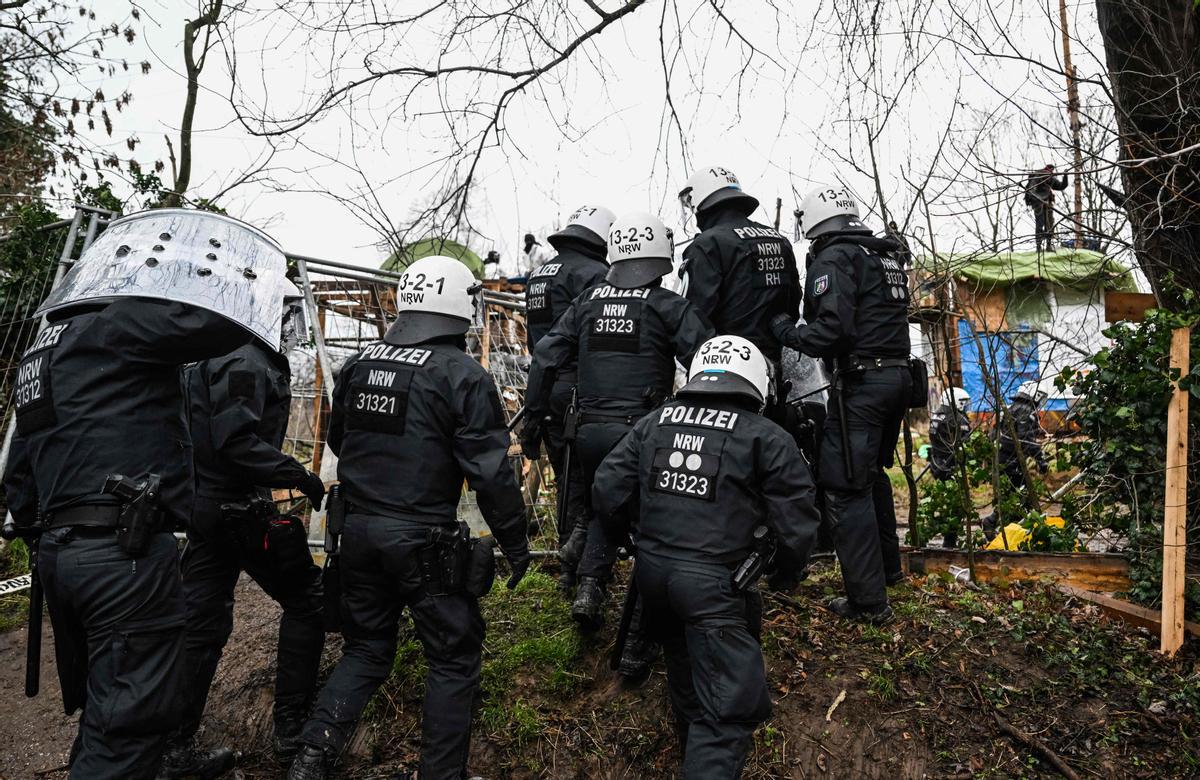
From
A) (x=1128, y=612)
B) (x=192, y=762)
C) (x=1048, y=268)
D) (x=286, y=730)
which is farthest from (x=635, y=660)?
(x=1048, y=268)

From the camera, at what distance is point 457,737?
390 cm

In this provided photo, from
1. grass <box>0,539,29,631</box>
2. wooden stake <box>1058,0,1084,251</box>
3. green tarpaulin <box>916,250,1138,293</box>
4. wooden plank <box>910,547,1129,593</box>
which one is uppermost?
wooden stake <box>1058,0,1084,251</box>

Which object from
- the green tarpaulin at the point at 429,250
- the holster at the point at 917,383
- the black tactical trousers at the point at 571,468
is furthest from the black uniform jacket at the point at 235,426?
the holster at the point at 917,383

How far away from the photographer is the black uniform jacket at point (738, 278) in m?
5.37

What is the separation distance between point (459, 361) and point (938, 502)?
481 cm

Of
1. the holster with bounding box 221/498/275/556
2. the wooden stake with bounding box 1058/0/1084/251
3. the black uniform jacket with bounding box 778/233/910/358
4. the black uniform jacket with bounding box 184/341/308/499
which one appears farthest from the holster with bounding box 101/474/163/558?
the wooden stake with bounding box 1058/0/1084/251

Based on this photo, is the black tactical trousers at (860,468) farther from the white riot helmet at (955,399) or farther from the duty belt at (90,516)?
the duty belt at (90,516)

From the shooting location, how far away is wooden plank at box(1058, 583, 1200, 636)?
5.15 metres

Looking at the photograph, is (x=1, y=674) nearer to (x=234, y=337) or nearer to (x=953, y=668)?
(x=234, y=337)

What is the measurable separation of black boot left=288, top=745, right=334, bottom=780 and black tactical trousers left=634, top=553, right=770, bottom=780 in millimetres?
1614

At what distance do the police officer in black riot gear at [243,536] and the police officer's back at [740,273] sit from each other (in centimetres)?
248

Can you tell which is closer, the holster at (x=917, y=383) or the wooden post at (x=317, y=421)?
the holster at (x=917, y=383)

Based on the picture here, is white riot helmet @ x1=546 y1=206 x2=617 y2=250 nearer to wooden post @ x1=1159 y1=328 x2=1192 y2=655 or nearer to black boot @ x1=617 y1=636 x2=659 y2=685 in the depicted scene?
black boot @ x1=617 y1=636 x2=659 y2=685

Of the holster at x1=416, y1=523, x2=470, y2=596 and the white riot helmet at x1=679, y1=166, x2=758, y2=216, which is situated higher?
the white riot helmet at x1=679, y1=166, x2=758, y2=216
